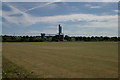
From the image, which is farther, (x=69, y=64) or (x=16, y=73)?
(x=69, y=64)

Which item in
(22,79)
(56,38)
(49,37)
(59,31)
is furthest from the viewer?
(49,37)

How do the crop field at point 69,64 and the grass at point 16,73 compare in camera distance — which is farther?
the crop field at point 69,64

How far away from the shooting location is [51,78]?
9359 millimetres

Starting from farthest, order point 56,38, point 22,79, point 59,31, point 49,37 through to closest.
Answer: point 49,37
point 56,38
point 59,31
point 22,79

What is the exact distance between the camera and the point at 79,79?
9.15 m

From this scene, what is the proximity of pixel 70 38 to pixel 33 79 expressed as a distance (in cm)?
13548

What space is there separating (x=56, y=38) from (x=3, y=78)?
406ft

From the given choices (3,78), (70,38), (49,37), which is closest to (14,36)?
(49,37)

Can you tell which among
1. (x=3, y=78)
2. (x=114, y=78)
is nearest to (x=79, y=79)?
(x=114, y=78)

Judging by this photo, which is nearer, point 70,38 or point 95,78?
point 95,78

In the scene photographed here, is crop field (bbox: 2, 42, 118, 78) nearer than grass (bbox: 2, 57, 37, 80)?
No

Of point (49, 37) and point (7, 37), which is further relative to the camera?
point (49, 37)

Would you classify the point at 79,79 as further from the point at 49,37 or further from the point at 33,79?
the point at 49,37

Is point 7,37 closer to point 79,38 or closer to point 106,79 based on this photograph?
point 79,38
